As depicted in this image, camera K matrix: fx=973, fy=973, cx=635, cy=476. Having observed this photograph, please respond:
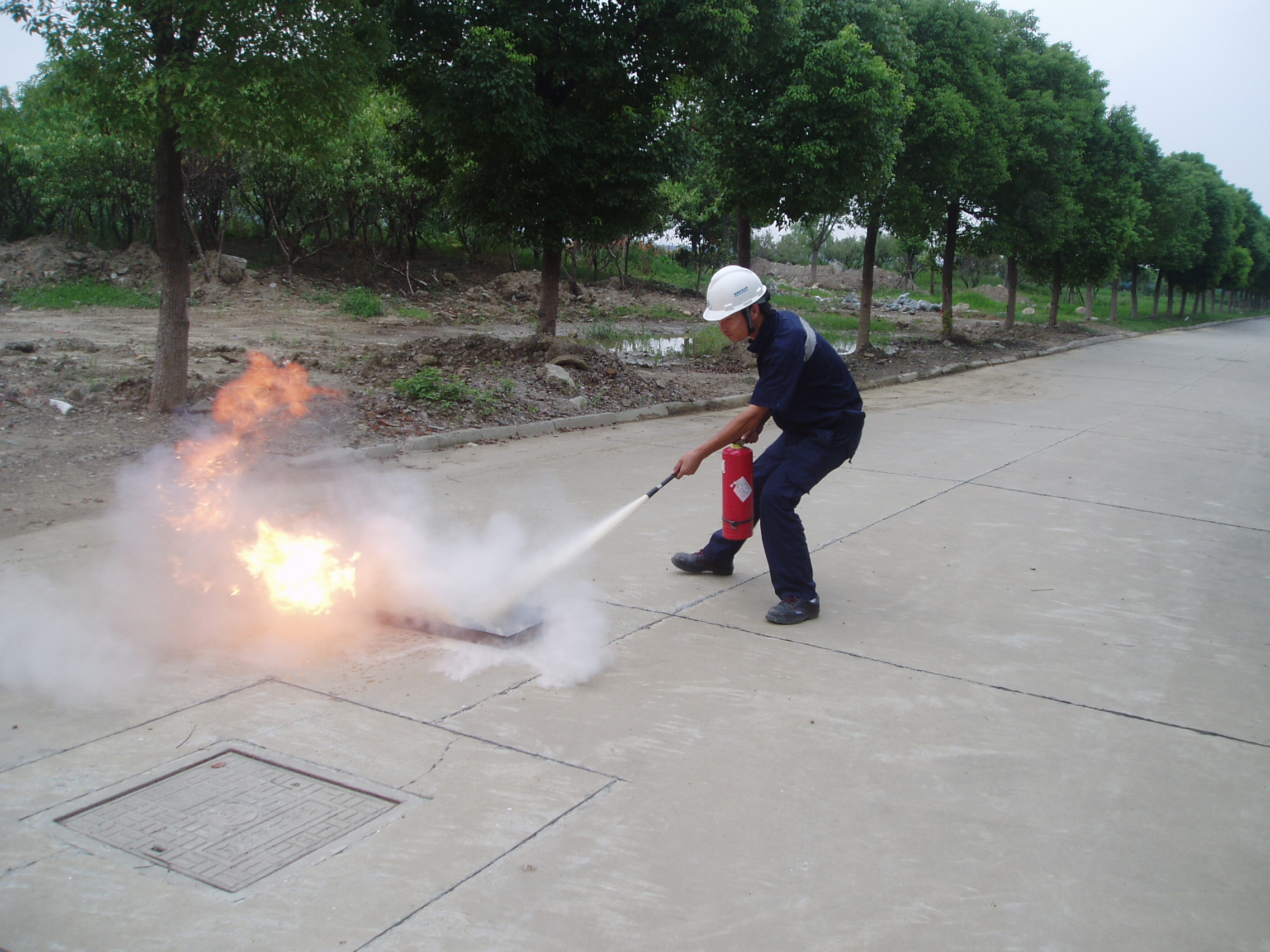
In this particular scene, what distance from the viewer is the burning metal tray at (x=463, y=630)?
4359 mm

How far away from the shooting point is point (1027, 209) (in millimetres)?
22922

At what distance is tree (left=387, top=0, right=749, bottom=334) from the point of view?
1114cm

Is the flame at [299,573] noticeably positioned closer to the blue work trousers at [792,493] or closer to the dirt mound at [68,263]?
the blue work trousers at [792,493]

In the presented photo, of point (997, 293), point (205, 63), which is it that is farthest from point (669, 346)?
point (997, 293)

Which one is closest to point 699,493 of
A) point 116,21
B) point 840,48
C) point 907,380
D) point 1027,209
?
point 116,21

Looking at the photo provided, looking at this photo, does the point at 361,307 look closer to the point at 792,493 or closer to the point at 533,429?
the point at 533,429

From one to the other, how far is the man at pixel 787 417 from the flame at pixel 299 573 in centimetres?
179

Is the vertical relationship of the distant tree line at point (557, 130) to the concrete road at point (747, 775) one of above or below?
above

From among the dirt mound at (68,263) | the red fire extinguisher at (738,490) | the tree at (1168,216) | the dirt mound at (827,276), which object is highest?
the tree at (1168,216)

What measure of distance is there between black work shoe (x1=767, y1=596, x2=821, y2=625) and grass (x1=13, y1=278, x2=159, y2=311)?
1884 centimetres

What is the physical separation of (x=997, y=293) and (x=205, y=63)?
54.1 m

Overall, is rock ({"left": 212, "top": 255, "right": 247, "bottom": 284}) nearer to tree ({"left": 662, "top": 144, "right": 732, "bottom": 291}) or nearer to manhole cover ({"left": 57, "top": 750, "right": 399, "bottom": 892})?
tree ({"left": 662, "top": 144, "right": 732, "bottom": 291})

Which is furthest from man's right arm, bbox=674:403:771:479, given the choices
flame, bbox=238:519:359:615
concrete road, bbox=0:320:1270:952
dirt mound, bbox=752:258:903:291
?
dirt mound, bbox=752:258:903:291

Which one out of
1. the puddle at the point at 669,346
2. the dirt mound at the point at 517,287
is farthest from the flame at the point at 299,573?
the dirt mound at the point at 517,287
